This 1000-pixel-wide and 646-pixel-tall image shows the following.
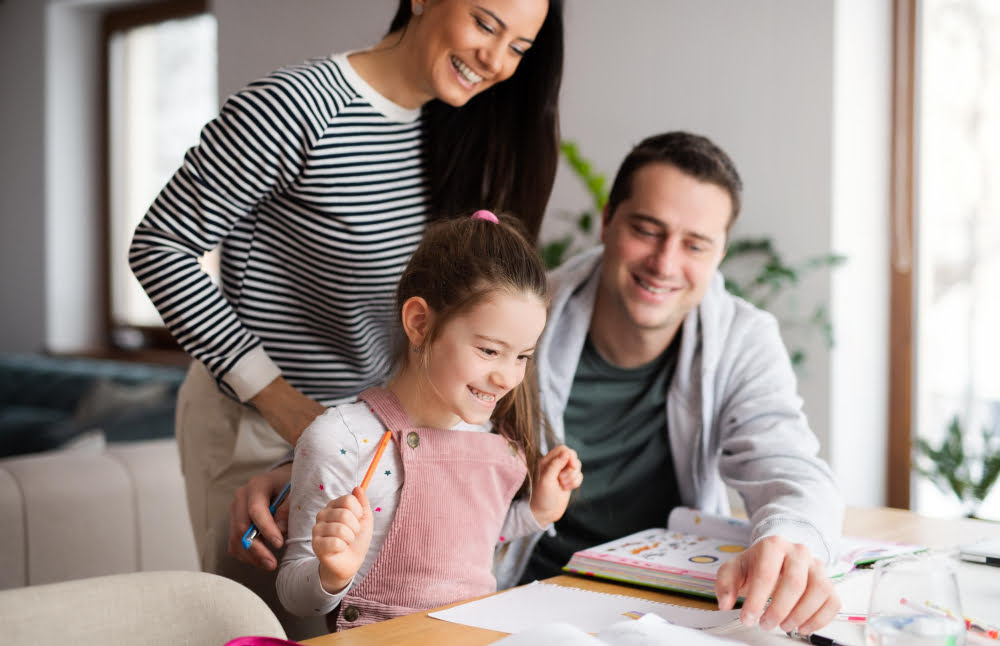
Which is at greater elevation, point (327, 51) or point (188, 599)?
point (327, 51)

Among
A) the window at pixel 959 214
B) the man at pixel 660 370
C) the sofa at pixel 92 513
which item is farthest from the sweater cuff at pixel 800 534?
the window at pixel 959 214

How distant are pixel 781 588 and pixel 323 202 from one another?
82 cm

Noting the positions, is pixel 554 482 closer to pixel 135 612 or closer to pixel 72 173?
pixel 135 612

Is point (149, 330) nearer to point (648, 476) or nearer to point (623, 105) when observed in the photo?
point (623, 105)

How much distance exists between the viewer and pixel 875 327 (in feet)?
11.8

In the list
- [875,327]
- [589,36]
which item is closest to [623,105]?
[589,36]

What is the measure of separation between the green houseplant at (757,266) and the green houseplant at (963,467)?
1.65ft

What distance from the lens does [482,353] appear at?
3.87 feet

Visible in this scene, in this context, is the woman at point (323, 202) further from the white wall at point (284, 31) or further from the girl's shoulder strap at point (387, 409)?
the white wall at point (284, 31)

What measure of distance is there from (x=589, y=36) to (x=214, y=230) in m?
2.91

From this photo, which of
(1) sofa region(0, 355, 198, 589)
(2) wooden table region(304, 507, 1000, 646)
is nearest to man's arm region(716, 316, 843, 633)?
(2) wooden table region(304, 507, 1000, 646)

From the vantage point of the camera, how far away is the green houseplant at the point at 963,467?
3227 millimetres

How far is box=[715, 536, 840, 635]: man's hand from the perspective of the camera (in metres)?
1.01

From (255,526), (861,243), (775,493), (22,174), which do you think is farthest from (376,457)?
(22,174)
